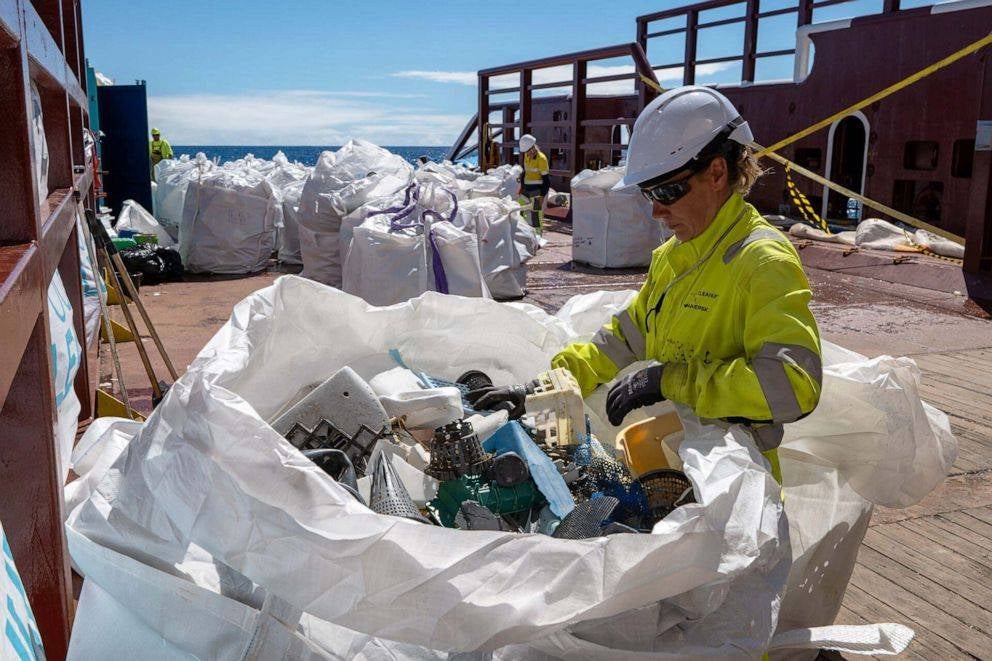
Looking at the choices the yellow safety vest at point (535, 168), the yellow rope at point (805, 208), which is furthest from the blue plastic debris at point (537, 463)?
the yellow safety vest at point (535, 168)

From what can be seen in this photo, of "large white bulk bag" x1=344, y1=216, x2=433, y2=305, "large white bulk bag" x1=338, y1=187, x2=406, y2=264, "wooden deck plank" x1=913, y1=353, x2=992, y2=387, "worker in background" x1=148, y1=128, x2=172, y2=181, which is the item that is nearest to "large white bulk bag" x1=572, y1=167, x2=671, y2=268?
"large white bulk bag" x1=338, y1=187, x2=406, y2=264

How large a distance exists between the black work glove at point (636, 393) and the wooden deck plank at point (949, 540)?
4.19ft

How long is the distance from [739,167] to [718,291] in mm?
322

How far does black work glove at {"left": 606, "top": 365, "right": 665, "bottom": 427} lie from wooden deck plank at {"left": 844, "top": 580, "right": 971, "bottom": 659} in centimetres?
88

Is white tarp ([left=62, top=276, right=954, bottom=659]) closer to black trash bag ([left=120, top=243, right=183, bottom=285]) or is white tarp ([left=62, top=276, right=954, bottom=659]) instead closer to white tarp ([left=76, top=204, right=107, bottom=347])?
white tarp ([left=76, top=204, right=107, bottom=347])

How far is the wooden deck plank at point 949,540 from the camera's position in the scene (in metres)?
2.75

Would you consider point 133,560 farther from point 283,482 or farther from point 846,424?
point 846,424

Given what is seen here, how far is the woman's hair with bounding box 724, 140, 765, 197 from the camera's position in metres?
2.11

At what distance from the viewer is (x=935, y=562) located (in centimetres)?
272

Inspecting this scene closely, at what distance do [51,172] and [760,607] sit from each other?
249cm

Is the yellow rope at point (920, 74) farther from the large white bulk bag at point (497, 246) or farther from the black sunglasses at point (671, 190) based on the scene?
the black sunglasses at point (671, 190)

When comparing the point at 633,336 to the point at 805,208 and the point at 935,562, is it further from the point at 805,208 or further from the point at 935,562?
the point at 805,208

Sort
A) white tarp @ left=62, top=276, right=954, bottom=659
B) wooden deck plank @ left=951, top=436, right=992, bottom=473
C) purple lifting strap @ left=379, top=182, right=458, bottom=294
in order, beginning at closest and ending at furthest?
white tarp @ left=62, top=276, right=954, bottom=659 < wooden deck plank @ left=951, top=436, right=992, bottom=473 < purple lifting strap @ left=379, top=182, right=458, bottom=294

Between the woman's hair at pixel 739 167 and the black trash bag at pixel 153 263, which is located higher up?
the woman's hair at pixel 739 167
